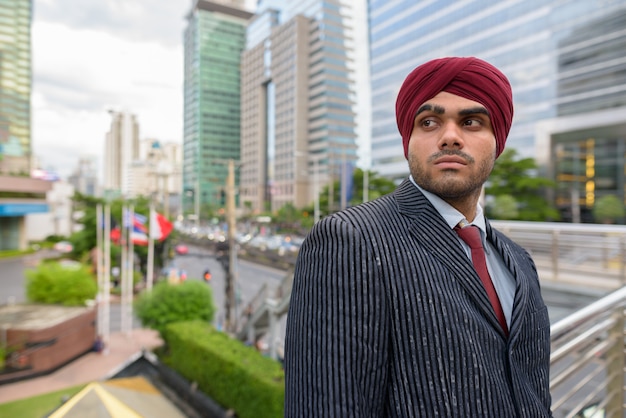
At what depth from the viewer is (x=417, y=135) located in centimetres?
100

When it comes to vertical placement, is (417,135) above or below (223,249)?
above

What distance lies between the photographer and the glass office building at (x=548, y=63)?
22.9 m

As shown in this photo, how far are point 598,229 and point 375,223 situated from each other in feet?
18.2

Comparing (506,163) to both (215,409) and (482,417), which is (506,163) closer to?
(215,409)

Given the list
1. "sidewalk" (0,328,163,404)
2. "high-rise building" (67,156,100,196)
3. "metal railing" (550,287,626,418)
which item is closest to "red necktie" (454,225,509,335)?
"metal railing" (550,287,626,418)

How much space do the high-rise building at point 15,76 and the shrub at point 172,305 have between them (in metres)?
45.6

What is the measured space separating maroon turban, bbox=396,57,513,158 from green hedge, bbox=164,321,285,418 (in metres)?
6.61

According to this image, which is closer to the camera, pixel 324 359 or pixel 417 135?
pixel 324 359

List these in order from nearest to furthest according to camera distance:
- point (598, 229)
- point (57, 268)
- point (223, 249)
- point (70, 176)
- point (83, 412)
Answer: point (598, 229) → point (83, 412) → point (223, 249) → point (57, 268) → point (70, 176)

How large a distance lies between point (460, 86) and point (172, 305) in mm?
13362

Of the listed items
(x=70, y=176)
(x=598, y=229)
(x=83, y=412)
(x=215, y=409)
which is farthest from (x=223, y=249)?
(x=70, y=176)

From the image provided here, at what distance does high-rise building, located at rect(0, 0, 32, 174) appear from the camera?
49.2 metres

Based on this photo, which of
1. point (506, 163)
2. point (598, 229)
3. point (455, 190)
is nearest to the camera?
point (455, 190)

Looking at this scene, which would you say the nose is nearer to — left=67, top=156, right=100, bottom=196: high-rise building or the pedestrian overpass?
the pedestrian overpass
